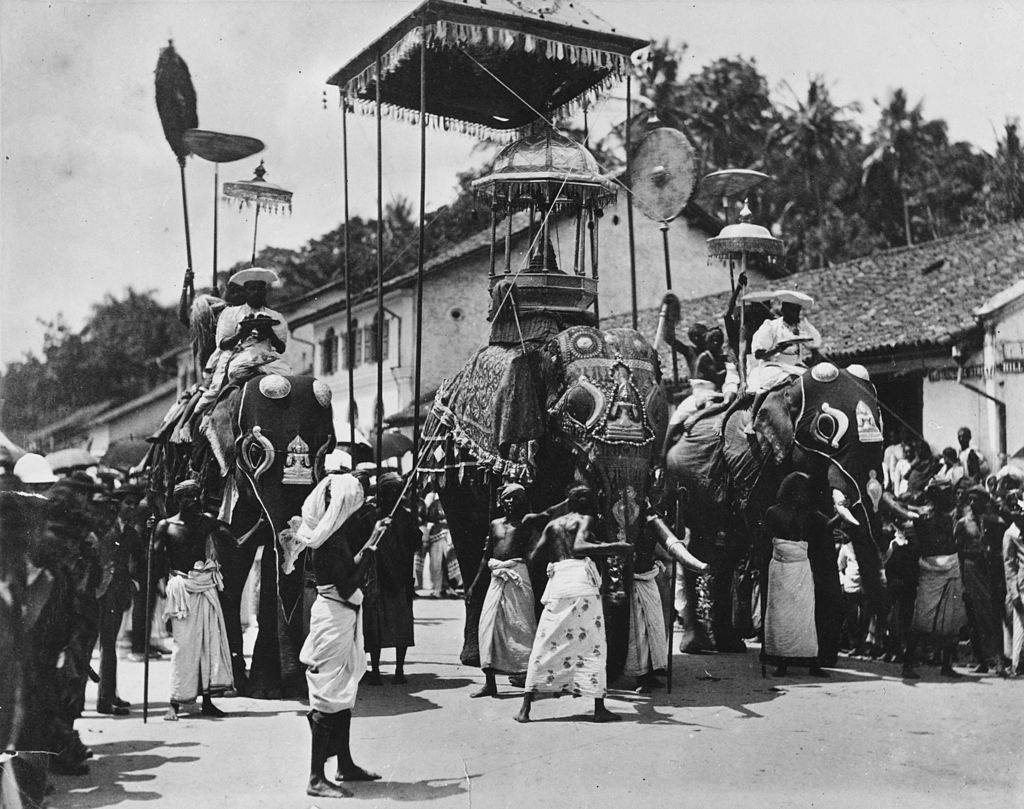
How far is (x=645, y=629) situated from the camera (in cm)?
805

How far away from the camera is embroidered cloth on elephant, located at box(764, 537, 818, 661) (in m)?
8.60

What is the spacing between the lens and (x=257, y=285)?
30.2ft

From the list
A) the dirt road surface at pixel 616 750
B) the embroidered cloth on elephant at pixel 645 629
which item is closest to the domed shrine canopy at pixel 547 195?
the embroidered cloth on elephant at pixel 645 629

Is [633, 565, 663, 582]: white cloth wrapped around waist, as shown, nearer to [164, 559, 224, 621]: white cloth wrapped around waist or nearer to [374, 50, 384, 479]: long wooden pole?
[374, 50, 384, 479]: long wooden pole

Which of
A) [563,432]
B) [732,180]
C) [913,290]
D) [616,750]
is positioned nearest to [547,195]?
[563,432]

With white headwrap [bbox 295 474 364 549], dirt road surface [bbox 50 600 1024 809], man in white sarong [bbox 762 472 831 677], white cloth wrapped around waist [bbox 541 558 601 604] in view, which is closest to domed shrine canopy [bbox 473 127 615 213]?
man in white sarong [bbox 762 472 831 677]

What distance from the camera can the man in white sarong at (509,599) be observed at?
7.94 meters

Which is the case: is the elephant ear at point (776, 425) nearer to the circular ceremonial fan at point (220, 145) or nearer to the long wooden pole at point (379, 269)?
the long wooden pole at point (379, 269)

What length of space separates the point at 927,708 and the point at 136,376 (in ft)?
125

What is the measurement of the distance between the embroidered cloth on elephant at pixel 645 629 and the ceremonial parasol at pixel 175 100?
456 cm

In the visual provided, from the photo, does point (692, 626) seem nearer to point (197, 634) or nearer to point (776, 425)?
point (776, 425)

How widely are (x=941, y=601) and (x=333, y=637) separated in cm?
481

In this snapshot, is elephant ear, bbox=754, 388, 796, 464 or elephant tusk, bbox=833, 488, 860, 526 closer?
elephant tusk, bbox=833, 488, 860, 526

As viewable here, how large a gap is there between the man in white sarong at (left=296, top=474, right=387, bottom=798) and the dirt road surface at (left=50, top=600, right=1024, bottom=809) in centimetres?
21
